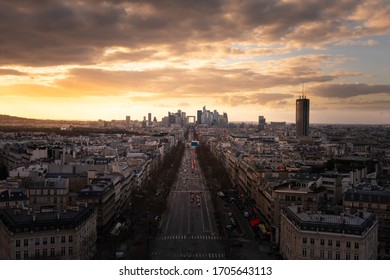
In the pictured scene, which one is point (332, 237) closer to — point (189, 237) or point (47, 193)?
point (189, 237)

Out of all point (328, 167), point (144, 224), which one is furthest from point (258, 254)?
point (328, 167)

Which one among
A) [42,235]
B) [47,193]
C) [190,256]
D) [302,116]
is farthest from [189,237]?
[302,116]

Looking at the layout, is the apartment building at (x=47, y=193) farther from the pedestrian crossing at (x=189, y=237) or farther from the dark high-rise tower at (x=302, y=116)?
the dark high-rise tower at (x=302, y=116)

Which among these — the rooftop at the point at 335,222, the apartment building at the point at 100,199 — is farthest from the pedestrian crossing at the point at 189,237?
the rooftop at the point at 335,222

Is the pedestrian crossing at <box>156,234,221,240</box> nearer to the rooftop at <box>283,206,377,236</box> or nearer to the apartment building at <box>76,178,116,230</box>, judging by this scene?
the apartment building at <box>76,178,116,230</box>

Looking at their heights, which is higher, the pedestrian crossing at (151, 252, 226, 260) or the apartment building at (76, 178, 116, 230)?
the apartment building at (76, 178, 116, 230)

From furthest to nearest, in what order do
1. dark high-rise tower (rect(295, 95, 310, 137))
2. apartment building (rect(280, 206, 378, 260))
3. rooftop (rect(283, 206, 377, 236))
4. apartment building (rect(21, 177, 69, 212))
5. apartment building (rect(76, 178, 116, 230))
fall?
dark high-rise tower (rect(295, 95, 310, 137)), apartment building (rect(21, 177, 69, 212)), apartment building (rect(76, 178, 116, 230)), rooftop (rect(283, 206, 377, 236)), apartment building (rect(280, 206, 378, 260))

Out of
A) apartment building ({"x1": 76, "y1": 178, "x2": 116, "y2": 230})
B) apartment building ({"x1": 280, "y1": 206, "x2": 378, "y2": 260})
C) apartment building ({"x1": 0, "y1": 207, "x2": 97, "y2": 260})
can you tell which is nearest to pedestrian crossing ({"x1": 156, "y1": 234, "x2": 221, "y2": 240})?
apartment building ({"x1": 76, "y1": 178, "x2": 116, "y2": 230})

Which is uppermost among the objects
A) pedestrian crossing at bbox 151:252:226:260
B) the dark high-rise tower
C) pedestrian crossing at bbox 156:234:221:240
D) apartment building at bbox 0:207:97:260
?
the dark high-rise tower
